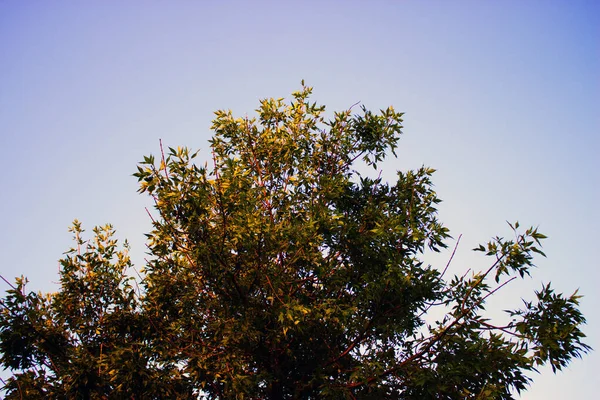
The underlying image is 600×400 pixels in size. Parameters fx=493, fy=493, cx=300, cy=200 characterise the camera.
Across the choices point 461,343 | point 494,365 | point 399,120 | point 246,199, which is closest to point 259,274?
point 246,199

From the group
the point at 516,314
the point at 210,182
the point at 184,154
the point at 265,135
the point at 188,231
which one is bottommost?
the point at 516,314

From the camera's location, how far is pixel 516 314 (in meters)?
12.1

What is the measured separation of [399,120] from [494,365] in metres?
7.94

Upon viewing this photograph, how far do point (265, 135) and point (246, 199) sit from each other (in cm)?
479

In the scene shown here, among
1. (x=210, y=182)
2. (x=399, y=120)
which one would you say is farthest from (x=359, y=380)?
(x=399, y=120)

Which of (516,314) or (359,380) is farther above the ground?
(516,314)

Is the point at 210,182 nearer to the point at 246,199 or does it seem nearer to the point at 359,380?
the point at 246,199

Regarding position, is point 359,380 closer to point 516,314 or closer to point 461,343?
point 461,343

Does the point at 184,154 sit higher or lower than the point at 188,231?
higher

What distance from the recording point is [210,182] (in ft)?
37.1

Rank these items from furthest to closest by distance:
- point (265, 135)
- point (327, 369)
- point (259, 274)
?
point (265, 135)
point (327, 369)
point (259, 274)

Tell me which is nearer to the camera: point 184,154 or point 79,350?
point 184,154

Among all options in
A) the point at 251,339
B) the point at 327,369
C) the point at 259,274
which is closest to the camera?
the point at 259,274

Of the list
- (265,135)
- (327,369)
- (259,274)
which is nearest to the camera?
(259,274)
